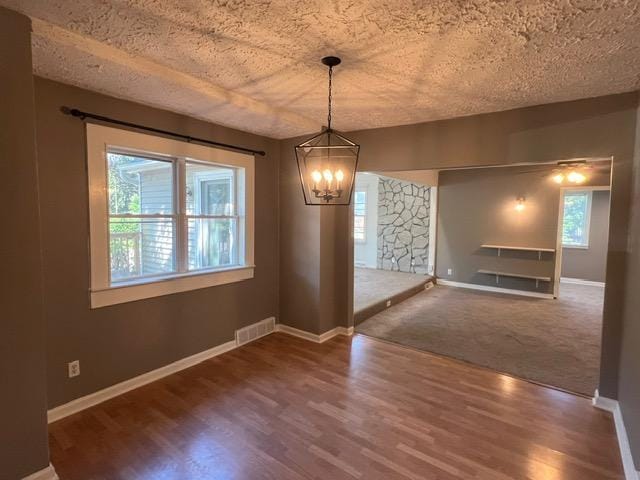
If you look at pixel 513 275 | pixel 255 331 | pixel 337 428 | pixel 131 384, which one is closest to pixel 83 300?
pixel 131 384

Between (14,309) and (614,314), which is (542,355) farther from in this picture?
(14,309)

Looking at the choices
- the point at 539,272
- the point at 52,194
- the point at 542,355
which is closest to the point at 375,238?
the point at 539,272

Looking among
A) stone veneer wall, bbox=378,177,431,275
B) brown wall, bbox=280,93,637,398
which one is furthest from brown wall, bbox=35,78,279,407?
stone veneer wall, bbox=378,177,431,275

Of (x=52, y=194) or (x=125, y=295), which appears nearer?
(x=52, y=194)

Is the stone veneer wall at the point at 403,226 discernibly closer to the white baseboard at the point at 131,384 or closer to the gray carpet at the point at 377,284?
the gray carpet at the point at 377,284

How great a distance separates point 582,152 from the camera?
9.02 ft

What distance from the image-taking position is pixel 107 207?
261 centimetres

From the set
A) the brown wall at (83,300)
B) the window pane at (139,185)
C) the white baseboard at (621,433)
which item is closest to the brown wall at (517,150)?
the white baseboard at (621,433)

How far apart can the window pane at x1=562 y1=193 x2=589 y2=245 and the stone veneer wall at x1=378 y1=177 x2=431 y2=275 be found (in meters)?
3.17

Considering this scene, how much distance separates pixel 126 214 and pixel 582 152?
381cm

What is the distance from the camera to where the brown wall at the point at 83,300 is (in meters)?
2.33

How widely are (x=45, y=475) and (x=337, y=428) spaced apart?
172 centimetres

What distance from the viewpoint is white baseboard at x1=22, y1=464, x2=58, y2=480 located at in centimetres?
180

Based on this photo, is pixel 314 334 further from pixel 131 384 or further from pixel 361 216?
pixel 361 216
